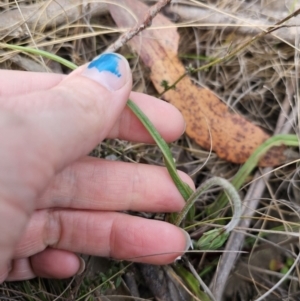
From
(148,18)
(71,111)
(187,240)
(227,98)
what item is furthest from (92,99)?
(227,98)

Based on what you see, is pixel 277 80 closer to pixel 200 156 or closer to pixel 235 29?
pixel 235 29

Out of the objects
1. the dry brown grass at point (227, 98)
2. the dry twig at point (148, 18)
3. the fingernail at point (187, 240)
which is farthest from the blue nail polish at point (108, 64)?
the fingernail at point (187, 240)

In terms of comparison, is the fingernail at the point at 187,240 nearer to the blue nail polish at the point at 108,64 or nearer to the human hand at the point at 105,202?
the human hand at the point at 105,202

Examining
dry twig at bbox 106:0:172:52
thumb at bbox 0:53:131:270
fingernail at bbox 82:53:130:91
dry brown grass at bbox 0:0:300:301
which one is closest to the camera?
thumb at bbox 0:53:131:270

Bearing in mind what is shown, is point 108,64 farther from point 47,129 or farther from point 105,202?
point 105,202

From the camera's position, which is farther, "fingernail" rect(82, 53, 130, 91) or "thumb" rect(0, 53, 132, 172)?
"fingernail" rect(82, 53, 130, 91)

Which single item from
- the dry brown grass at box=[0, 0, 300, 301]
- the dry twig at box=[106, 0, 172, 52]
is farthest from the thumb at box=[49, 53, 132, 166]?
the dry brown grass at box=[0, 0, 300, 301]

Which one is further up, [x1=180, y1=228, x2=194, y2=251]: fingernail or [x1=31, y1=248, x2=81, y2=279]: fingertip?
[x1=180, y1=228, x2=194, y2=251]: fingernail

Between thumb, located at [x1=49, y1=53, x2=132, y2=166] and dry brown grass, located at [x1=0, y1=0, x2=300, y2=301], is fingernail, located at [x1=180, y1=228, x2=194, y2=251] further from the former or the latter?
thumb, located at [x1=49, y1=53, x2=132, y2=166]
